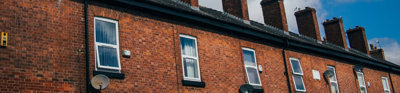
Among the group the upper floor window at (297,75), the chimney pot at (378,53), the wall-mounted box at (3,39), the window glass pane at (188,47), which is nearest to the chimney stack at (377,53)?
the chimney pot at (378,53)

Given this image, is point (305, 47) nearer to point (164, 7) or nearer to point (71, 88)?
point (164, 7)

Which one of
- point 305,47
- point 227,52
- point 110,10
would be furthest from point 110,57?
point 305,47

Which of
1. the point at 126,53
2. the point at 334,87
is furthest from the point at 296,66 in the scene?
the point at 126,53

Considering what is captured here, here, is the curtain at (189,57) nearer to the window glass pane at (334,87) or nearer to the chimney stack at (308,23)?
the window glass pane at (334,87)

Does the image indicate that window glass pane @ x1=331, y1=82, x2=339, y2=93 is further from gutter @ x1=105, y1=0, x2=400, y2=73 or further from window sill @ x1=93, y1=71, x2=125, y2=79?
window sill @ x1=93, y1=71, x2=125, y2=79

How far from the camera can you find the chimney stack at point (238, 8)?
60.1ft

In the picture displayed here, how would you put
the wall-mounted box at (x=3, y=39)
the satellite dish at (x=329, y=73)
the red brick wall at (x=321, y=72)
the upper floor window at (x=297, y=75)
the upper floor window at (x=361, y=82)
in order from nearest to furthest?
the wall-mounted box at (x=3, y=39) → the upper floor window at (x=297, y=75) → the red brick wall at (x=321, y=72) → the satellite dish at (x=329, y=73) → the upper floor window at (x=361, y=82)

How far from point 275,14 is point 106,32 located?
36.6 ft

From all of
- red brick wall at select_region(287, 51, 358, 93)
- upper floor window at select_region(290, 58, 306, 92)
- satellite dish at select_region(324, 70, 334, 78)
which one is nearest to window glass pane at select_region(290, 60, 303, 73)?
upper floor window at select_region(290, 58, 306, 92)

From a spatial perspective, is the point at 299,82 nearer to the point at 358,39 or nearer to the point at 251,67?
the point at 251,67

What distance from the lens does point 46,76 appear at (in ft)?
31.7

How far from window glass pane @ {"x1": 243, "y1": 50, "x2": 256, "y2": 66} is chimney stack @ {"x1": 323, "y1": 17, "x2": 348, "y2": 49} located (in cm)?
1064

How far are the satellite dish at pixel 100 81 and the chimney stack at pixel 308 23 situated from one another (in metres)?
14.5

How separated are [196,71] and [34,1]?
503 cm
